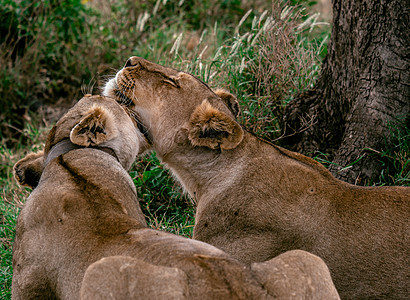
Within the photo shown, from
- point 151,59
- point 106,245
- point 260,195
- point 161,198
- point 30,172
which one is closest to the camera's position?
point 106,245

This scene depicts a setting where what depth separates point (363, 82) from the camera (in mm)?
4871

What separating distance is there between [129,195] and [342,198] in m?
1.35

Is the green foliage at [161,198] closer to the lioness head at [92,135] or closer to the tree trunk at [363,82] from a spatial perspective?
the lioness head at [92,135]

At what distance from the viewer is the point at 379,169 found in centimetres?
489

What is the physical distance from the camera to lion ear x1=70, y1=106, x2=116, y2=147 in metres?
3.92

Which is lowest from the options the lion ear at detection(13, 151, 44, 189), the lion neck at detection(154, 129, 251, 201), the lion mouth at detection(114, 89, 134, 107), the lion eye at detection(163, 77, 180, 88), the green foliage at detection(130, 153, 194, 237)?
the green foliage at detection(130, 153, 194, 237)

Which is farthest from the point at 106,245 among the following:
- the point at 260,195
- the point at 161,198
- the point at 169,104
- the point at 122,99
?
the point at 161,198

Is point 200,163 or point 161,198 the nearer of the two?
point 200,163

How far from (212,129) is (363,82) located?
5.00ft

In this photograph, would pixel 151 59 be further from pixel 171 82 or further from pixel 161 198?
pixel 171 82

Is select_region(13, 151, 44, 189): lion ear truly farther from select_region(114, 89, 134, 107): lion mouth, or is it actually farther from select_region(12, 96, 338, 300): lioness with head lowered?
select_region(114, 89, 134, 107): lion mouth

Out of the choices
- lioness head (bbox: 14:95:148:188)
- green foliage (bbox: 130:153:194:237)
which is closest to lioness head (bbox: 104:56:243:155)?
lioness head (bbox: 14:95:148:188)

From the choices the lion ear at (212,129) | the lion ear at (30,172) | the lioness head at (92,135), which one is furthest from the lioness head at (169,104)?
the lion ear at (30,172)

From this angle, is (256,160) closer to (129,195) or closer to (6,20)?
(129,195)
